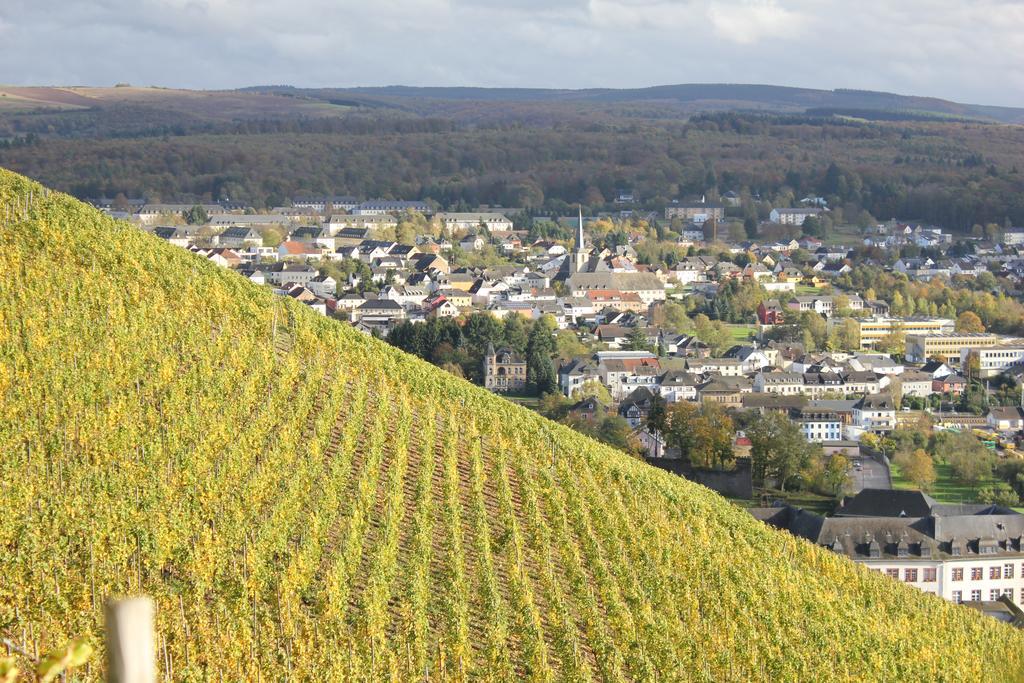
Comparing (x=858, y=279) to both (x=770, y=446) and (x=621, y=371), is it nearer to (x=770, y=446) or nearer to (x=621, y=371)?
(x=621, y=371)

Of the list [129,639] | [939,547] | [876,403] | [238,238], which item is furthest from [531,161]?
[129,639]

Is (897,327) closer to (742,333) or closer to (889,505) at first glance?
(742,333)

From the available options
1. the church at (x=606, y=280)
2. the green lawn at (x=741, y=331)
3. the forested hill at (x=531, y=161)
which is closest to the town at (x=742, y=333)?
the church at (x=606, y=280)

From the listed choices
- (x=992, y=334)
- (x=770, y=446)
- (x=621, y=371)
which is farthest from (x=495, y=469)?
(x=992, y=334)

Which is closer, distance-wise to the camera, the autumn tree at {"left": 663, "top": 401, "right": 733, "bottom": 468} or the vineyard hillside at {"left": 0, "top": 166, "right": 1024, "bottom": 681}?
the vineyard hillside at {"left": 0, "top": 166, "right": 1024, "bottom": 681}

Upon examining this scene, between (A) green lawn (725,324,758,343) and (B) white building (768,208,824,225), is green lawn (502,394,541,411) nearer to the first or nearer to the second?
(A) green lawn (725,324,758,343)

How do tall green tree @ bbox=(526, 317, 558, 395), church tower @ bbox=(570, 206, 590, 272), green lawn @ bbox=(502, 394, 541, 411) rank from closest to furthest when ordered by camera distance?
green lawn @ bbox=(502, 394, 541, 411) → tall green tree @ bbox=(526, 317, 558, 395) → church tower @ bbox=(570, 206, 590, 272)

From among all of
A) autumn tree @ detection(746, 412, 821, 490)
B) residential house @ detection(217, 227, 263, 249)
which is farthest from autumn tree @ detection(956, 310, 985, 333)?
residential house @ detection(217, 227, 263, 249)

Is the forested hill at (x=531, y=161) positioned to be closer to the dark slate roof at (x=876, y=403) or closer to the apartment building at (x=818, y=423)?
the dark slate roof at (x=876, y=403)
